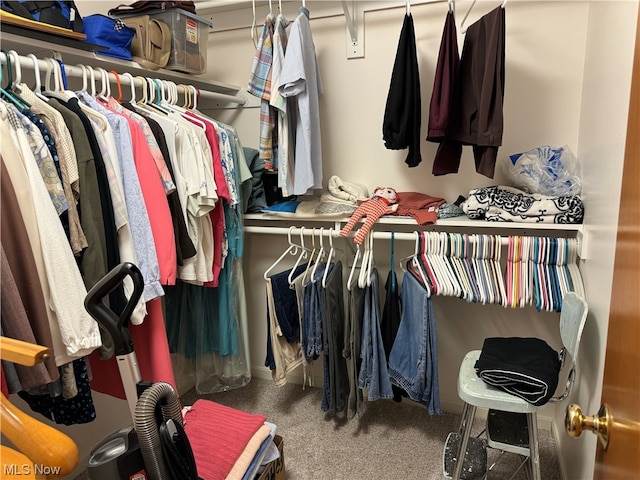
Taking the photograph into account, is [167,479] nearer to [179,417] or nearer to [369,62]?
[179,417]

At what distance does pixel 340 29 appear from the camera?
6.88ft

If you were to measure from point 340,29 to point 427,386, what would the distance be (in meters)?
1.69

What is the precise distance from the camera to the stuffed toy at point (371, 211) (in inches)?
73.6

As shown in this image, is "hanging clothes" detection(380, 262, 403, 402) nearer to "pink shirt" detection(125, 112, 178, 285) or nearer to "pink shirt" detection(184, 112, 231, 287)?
"pink shirt" detection(184, 112, 231, 287)

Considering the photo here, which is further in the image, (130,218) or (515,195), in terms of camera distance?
(515,195)

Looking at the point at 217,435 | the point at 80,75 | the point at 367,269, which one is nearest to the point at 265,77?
the point at 80,75

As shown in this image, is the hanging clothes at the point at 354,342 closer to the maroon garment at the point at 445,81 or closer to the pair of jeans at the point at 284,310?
the pair of jeans at the point at 284,310

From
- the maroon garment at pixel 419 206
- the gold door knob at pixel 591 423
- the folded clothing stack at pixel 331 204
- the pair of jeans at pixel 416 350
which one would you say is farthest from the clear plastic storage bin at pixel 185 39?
the gold door knob at pixel 591 423

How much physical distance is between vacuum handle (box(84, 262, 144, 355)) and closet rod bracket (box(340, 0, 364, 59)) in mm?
1584

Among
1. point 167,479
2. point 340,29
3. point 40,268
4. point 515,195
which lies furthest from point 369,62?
point 167,479

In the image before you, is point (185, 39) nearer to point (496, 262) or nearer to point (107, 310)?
point (107, 310)

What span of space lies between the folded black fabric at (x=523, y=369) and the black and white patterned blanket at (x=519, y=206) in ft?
1.63

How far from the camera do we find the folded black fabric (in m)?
1.33

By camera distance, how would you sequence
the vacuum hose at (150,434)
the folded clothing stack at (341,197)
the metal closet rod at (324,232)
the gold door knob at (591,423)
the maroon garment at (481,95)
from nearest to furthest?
the gold door knob at (591,423), the vacuum hose at (150,434), the maroon garment at (481,95), the metal closet rod at (324,232), the folded clothing stack at (341,197)
